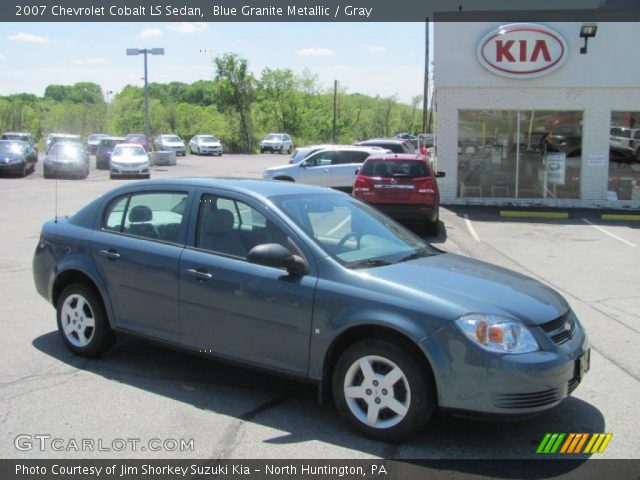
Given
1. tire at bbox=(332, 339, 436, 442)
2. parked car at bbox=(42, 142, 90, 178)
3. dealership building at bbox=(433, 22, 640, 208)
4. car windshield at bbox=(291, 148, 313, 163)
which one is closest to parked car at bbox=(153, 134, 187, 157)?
parked car at bbox=(42, 142, 90, 178)

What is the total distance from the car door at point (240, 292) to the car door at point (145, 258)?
15 centimetres

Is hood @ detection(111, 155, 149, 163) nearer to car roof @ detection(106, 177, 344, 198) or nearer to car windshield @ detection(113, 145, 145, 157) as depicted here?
car windshield @ detection(113, 145, 145, 157)

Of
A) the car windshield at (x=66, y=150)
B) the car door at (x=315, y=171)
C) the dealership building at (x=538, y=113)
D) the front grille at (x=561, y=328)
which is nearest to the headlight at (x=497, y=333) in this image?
the front grille at (x=561, y=328)

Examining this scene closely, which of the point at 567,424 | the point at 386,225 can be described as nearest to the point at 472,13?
the point at 386,225

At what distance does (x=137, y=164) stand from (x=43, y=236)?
2489cm

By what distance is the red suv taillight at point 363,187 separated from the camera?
13.6m

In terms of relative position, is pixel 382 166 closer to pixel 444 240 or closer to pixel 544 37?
pixel 444 240

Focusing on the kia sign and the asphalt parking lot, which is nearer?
the asphalt parking lot

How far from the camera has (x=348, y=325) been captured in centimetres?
415

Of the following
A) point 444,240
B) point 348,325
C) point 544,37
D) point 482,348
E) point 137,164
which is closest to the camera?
point 482,348

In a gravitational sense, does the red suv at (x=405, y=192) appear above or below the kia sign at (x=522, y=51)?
below

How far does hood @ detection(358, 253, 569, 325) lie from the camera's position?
4.05m

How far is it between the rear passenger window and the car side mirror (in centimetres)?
97

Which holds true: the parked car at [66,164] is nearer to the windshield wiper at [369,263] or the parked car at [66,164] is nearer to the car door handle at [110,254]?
the car door handle at [110,254]
